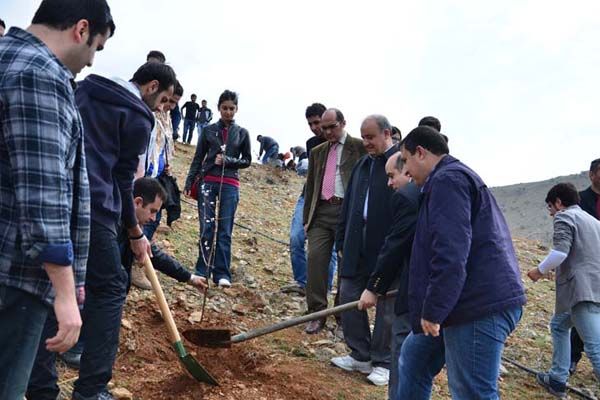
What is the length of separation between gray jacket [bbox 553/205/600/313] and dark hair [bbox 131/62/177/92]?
3.35m

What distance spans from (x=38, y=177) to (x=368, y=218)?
9.83 feet

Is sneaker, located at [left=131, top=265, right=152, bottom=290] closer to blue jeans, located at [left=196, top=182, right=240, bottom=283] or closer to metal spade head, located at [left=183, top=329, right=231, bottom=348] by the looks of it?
blue jeans, located at [left=196, top=182, right=240, bottom=283]

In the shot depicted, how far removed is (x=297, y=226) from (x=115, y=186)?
3.32 metres

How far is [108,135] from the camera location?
2623mm

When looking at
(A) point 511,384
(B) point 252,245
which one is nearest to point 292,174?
(B) point 252,245

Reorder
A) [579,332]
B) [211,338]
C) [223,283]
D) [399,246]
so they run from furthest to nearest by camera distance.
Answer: [223,283], [579,332], [211,338], [399,246]

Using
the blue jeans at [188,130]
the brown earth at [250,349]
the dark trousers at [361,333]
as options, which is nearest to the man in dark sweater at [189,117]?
the blue jeans at [188,130]

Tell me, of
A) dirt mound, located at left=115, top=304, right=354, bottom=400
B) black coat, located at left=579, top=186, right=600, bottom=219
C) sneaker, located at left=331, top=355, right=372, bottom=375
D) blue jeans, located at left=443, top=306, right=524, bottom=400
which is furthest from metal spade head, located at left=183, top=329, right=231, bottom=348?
black coat, located at left=579, top=186, right=600, bottom=219

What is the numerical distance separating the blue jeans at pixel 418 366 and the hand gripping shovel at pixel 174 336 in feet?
4.03

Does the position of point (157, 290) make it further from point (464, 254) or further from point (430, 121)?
point (430, 121)

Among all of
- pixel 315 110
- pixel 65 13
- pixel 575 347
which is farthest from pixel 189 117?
pixel 65 13

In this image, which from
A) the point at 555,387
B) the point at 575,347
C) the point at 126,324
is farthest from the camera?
the point at 575,347

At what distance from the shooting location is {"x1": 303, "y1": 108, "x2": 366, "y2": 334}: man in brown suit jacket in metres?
4.98

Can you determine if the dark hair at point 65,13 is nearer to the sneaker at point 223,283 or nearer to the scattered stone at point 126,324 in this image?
the scattered stone at point 126,324
